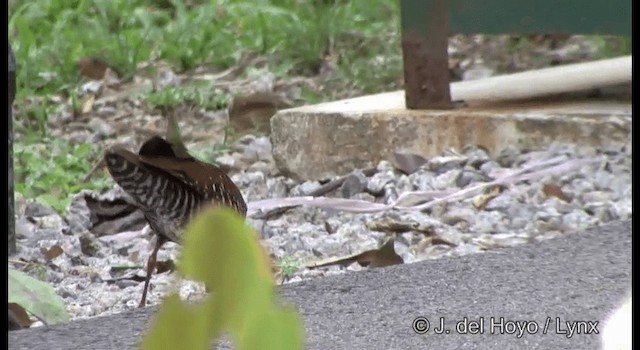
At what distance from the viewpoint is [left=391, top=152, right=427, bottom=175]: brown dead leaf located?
3.87 metres

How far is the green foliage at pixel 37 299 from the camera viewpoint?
2.14m

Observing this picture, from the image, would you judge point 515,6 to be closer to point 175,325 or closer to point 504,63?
point 504,63

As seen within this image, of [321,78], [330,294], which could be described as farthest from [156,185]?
[321,78]

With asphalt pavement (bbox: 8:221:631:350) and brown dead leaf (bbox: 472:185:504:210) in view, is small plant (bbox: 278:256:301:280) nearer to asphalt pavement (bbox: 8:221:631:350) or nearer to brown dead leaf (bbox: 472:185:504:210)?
asphalt pavement (bbox: 8:221:631:350)

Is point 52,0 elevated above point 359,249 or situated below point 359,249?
above

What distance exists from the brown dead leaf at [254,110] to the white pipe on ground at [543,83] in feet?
2.07

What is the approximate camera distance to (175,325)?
Result: 1.79 ft

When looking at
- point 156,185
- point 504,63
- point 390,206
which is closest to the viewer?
point 156,185

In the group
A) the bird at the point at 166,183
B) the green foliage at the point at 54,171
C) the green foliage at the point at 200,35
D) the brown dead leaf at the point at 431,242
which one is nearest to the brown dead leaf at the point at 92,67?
the green foliage at the point at 200,35

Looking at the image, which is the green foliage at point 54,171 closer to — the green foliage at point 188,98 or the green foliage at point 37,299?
the green foliage at point 188,98

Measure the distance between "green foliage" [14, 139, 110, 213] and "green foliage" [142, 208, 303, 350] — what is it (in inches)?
A: 102

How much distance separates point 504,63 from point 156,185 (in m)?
3.84

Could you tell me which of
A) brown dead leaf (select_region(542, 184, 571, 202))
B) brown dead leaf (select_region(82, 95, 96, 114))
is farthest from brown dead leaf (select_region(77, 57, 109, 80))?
brown dead leaf (select_region(542, 184, 571, 202))

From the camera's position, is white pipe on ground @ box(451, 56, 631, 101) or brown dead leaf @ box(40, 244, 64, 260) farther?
white pipe on ground @ box(451, 56, 631, 101)
